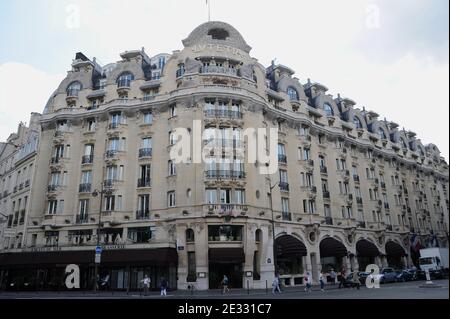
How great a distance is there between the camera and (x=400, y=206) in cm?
5000

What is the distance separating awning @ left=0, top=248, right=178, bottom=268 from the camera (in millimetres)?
29094

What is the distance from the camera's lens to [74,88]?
3950cm

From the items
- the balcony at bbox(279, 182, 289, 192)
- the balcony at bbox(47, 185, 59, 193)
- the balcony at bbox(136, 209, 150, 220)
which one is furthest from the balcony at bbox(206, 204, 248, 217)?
the balcony at bbox(47, 185, 59, 193)

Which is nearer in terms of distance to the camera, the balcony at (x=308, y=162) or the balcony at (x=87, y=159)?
the balcony at (x=87, y=159)

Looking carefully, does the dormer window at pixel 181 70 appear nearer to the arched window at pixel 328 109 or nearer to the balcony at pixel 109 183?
the balcony at pixel 109 183

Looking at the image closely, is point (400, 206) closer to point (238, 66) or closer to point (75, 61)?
point (238, 66)

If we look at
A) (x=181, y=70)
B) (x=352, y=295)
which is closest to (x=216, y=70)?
(x=181, y=70)

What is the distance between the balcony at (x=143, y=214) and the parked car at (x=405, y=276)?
86.5 feet

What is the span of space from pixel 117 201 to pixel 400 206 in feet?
134

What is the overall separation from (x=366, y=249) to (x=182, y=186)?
25.2m

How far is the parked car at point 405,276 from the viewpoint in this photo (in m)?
34.5

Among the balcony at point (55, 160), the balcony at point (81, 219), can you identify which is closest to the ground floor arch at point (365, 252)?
the balcony at point (81, 219)

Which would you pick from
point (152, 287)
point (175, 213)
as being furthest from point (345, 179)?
point (152, 287)

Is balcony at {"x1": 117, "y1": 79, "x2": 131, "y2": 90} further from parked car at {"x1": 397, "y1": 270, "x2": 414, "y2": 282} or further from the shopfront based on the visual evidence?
parked car at {"x1": 397, "y1": 270, "x2": 414, "y2": 282}
